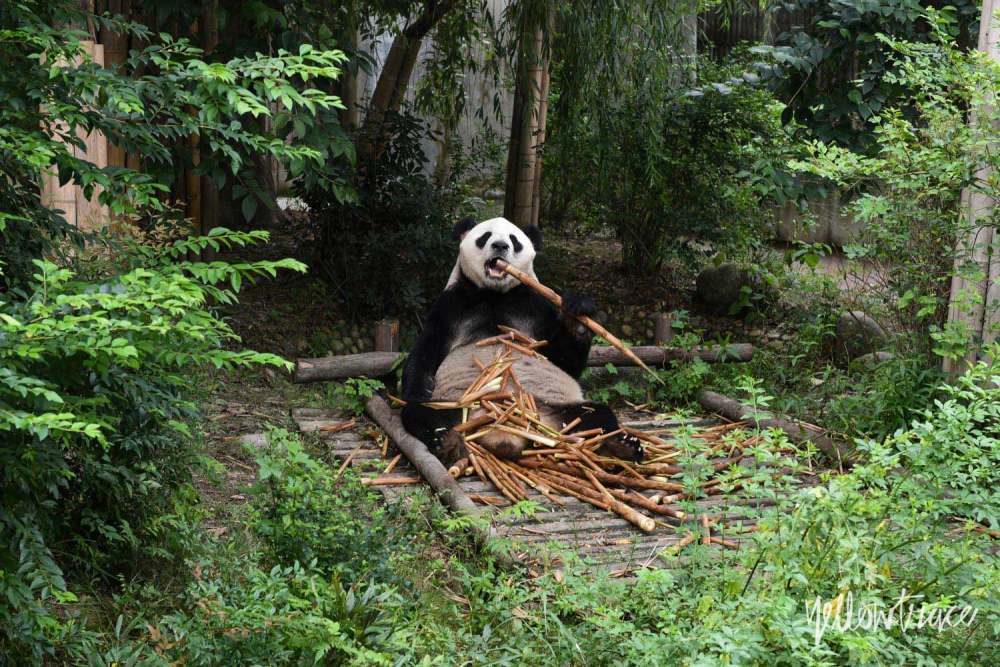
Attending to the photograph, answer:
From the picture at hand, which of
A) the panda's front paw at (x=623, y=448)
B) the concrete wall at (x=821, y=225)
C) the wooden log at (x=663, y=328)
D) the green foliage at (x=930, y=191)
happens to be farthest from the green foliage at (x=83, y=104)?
the concrete wall at (x=821, y=225)

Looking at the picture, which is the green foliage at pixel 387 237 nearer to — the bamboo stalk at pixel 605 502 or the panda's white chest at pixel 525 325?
the panda's white chest at pixel 525 325

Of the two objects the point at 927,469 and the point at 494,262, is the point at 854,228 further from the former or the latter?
the point at 927,469

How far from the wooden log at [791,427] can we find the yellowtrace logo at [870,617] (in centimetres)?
193

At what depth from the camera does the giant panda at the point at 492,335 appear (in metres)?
5.30

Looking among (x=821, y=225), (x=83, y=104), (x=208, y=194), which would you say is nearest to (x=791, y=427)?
(x=83, y=104)

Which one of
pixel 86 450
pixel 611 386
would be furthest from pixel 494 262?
pixel 86 450

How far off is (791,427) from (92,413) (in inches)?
152

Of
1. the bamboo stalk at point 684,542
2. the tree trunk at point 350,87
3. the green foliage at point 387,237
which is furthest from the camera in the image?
the green foliage at point 387,237

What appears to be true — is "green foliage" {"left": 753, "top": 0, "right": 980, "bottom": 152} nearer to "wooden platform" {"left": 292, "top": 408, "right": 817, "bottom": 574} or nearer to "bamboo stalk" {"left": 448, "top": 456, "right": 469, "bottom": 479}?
"wooden platform" {"left": 292, "top": 408, "right": 817, "bottom": 574}

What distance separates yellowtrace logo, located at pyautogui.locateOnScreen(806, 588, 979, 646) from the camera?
2588mm

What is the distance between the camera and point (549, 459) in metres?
5.03

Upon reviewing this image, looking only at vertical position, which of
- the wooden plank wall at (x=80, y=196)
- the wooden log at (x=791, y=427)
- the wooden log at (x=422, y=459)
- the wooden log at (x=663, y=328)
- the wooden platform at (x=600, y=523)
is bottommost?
the wooden platform at (x=600, y=523)

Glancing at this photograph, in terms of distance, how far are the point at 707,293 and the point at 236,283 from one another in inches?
243

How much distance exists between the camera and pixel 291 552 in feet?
11.3
